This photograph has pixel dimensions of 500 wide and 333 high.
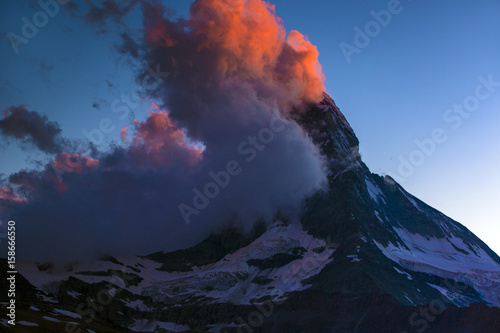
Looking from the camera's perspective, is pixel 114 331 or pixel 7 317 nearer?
pixel 7 317

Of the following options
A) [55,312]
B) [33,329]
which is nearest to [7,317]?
[33,329]

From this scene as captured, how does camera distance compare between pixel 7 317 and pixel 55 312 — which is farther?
pixel 55 312

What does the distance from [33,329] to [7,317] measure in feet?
20.3

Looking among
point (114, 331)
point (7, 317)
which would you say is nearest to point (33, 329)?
point (7, 317)

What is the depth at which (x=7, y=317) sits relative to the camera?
11356 centimetres

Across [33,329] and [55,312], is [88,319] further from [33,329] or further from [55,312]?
[33,329]

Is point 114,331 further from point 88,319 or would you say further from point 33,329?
point 33,329

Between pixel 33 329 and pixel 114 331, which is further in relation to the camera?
pixel 114 331

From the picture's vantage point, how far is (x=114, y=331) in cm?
13025

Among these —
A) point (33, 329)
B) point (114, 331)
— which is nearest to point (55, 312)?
point (114, 331)

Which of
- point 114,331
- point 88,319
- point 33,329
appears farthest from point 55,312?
point 33,329

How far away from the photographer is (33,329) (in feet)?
366

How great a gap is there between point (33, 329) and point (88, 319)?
25.5 meters

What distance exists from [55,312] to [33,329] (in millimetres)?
25886
